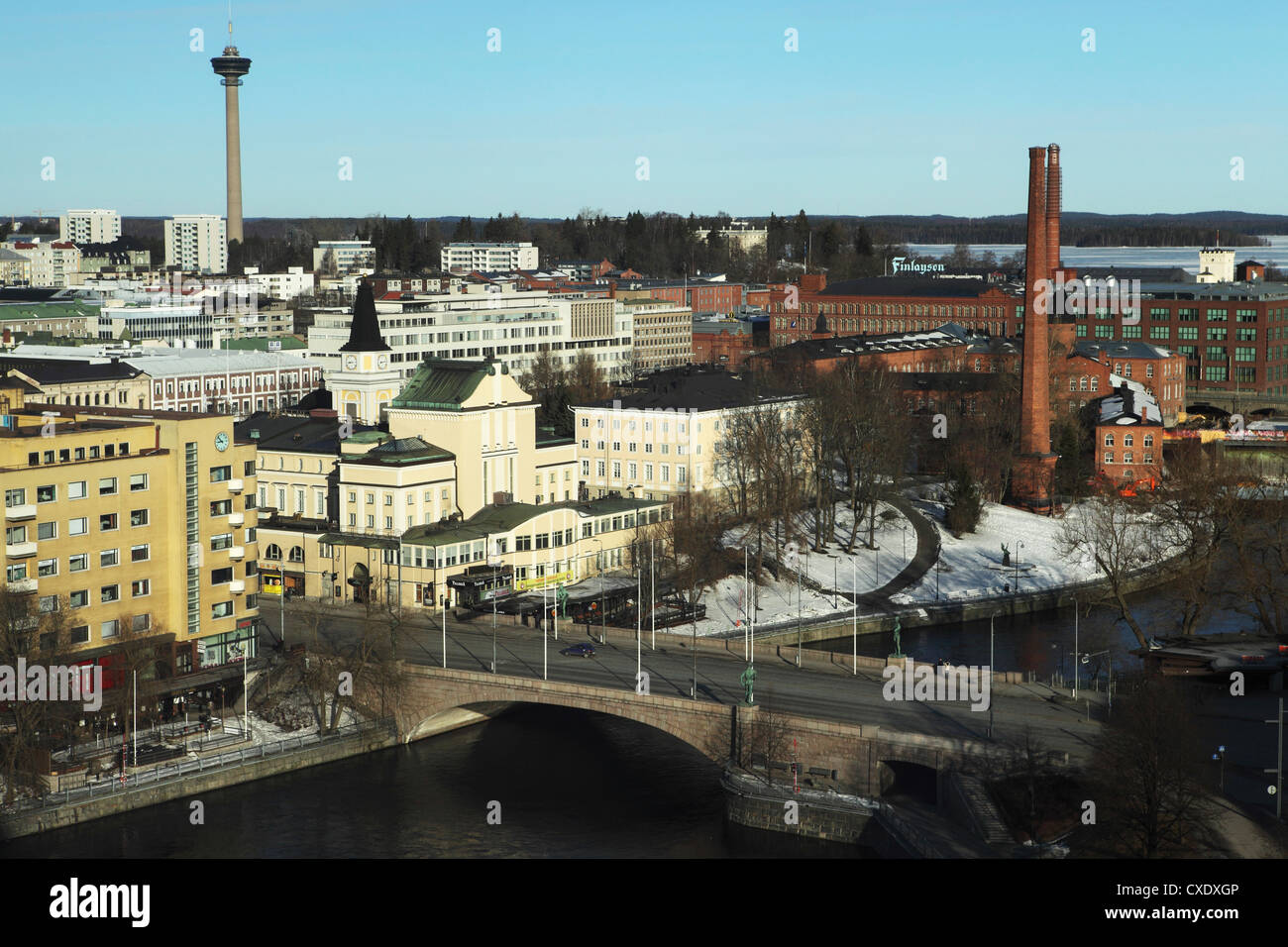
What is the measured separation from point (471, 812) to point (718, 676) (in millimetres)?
7448

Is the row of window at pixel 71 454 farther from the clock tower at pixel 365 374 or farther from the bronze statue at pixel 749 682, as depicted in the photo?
the clock tower at pixel 365 374

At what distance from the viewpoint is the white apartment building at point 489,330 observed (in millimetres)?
93812

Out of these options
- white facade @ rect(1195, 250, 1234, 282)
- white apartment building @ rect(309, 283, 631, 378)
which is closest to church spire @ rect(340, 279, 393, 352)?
white apartment building @ rect(309, 283, 631, 378)

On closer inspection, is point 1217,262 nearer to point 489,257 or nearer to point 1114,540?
point 489,257

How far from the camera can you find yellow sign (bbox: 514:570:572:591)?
5419 centimetres

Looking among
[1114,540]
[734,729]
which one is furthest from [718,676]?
[1114,540]

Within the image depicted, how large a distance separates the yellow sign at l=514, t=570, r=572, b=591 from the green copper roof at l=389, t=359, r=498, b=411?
6.16 meters

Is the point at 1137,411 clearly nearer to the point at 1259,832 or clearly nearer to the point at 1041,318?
the point at 1041,318

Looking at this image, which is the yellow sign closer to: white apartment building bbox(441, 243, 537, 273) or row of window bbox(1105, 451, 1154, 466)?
row of window bbox(1105, 451, 1154, 466)

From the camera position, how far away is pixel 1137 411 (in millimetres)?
76875

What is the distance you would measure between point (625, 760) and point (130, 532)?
12439 mm

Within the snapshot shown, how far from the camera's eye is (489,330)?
99.4 metres


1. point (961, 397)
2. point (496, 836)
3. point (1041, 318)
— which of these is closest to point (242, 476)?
point (496, 836)

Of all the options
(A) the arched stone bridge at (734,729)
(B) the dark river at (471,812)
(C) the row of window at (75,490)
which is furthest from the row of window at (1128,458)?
(C) the row of window at (75,490)
